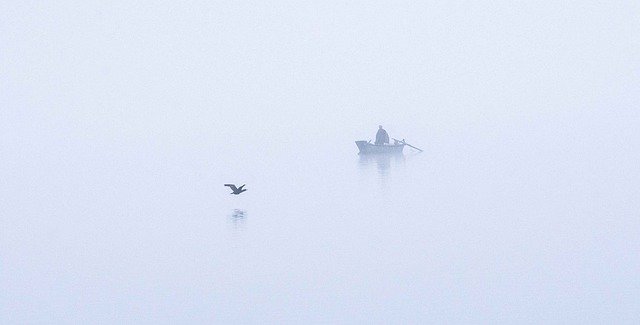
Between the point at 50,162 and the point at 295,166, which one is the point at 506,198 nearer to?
the point at 295,166

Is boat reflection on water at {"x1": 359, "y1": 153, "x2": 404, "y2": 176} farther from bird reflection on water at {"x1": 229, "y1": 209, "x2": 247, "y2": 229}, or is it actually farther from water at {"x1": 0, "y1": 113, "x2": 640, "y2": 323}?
bird reflection on water at {"x1": 229, "y1": 209, "x2": 247, "y2": 229}

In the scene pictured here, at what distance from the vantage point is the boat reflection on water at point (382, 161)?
263 feet

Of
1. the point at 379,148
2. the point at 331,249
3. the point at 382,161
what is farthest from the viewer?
the point at 379,148

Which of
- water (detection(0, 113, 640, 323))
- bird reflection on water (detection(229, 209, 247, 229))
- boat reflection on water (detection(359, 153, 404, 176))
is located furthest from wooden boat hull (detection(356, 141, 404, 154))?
bird reflection on water (detection(229, 209, 247, 229))

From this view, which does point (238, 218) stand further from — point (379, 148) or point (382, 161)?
point (379, 148)

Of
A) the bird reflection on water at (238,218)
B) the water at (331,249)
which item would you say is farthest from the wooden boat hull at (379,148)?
the bird reflection on water at (238,218)

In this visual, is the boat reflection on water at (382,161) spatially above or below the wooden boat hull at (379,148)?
below

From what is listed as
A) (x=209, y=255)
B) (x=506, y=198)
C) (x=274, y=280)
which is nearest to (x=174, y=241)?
(x=209, y=255)

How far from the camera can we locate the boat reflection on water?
80.3 metres

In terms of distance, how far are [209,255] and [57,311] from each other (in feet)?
29.3

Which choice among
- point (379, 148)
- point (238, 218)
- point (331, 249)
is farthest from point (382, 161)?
point (331, 249)

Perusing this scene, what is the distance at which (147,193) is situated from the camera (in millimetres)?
63875

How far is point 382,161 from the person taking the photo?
8844cm

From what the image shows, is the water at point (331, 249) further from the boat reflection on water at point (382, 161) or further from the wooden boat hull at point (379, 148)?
the wooden boat hull at point (379, 148)
